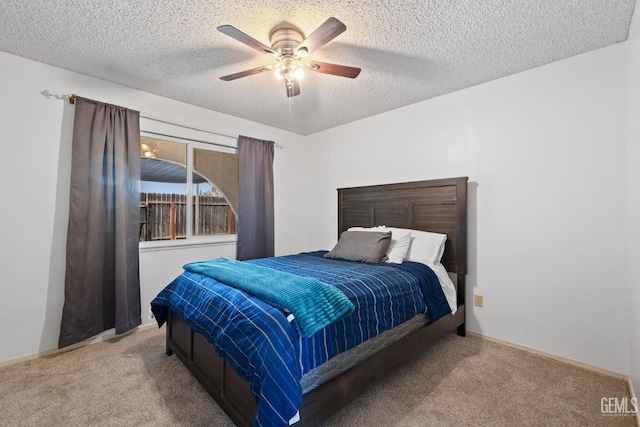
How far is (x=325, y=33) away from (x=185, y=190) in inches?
102

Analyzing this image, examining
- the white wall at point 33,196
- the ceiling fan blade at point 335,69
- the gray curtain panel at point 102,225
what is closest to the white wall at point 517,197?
the white wall at point 33,196

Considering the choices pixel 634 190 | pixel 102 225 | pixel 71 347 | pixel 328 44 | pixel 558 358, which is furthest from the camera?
pixel 102 225

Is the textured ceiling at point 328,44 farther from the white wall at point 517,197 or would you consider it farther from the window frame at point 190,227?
the window frame at point 190,227

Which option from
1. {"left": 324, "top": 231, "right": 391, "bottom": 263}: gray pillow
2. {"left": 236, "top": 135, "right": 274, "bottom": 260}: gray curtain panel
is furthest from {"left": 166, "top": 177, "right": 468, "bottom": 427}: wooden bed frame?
{"left": 236, "top": 135, "right": 274, "bottom": 260}: gray curtain panel

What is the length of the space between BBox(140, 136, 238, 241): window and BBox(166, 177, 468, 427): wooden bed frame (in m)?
1.37

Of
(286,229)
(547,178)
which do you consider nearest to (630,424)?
(547,178)

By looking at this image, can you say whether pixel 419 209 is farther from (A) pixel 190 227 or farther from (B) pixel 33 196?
(B) pixel 33 196

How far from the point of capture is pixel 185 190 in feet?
11.5

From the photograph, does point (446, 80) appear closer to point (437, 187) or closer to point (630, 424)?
point (437, 187)

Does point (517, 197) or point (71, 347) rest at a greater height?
point (517, 197)

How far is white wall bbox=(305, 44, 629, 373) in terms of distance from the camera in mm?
2162

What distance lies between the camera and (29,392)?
6.33 feet

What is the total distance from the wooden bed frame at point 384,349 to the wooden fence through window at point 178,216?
1306mm

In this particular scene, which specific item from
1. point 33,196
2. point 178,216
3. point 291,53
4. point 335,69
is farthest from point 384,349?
point 33,196
